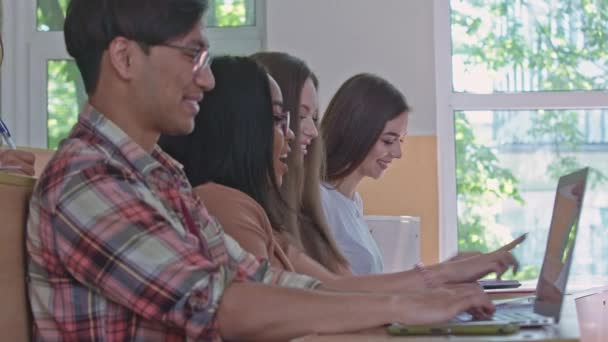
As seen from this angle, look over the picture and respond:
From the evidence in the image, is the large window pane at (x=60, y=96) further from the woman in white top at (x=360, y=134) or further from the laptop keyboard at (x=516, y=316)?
the laptop keyboard at (x=516, y=316)

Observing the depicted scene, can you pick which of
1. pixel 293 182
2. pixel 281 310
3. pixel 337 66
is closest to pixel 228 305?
pixel 281 310

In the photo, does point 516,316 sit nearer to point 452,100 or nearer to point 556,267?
point 556,267

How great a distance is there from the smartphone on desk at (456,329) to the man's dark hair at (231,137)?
0.68m

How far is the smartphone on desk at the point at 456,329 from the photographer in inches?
47.2

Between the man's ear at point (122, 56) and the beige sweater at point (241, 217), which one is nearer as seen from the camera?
the man's ear at point (122, 56)

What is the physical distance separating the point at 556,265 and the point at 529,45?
3.59m

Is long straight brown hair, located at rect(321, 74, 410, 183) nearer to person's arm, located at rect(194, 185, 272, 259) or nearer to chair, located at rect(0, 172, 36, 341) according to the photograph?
person's arm, located at rect(194, 185, 272, 259)

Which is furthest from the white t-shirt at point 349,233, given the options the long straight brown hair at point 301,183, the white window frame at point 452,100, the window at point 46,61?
the window at point 46,61

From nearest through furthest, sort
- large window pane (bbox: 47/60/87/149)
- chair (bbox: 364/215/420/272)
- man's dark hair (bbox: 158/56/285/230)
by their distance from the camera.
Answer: man's dark hair (bbox: 158/56/285/230) → chair (bbox: 364/215/420/272) → large window pane (bbox: 47/60/87/149)

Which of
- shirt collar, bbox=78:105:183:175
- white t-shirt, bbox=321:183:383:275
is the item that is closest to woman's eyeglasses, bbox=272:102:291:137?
shirt collar, bbox=78:105:183:175

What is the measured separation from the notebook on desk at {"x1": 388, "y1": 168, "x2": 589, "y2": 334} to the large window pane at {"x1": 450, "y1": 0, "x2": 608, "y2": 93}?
10.7 ft

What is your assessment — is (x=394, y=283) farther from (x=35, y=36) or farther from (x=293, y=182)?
(x=35, y=36)

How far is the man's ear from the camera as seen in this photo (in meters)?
1.47

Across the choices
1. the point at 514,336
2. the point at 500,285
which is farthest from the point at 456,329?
the point at 500,285
